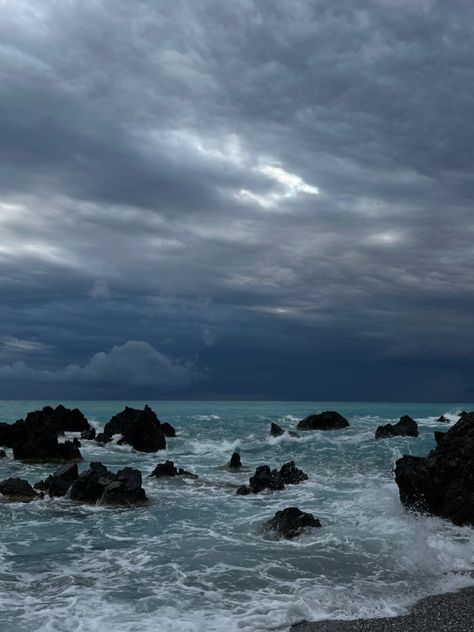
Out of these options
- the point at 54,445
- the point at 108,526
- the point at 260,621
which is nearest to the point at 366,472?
the point at 108,526

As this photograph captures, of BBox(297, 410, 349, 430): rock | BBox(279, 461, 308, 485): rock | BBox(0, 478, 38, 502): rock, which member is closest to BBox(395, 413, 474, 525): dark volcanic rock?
BBox(279, 461, 308, 485): rock

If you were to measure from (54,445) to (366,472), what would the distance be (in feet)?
74.1

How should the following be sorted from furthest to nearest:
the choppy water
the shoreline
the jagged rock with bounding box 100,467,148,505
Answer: the jagged rock with bounding box 100,467,148,505 < the choppy water < the shoreline

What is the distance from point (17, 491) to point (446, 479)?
18504 millimetres

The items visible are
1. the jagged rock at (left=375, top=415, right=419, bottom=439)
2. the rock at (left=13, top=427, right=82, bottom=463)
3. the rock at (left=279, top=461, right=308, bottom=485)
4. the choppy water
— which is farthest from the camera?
the jagged rock at (left=375, top=415, right=419, bottom=439)

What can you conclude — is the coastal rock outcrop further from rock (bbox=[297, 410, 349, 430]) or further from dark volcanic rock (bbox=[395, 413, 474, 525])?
rock (bbox=[297, 410, 349, 430])

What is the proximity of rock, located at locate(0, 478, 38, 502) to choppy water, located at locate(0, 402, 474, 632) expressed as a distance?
793 mm

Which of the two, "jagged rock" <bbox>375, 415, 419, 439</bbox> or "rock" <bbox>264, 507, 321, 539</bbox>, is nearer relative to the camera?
"rock" <bbox>264, 507, 321, 539</bbox>

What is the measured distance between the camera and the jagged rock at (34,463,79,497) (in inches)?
1024

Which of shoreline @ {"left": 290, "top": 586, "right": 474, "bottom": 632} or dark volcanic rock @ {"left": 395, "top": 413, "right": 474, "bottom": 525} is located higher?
dark volcanic rock @ {"left": 395, "top": 413, "right": 474, "bottom": 525}

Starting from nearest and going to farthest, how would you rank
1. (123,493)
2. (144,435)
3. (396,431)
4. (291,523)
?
1. (291,523)
2. (123,493)
3. (144,435)
4. (396,431)

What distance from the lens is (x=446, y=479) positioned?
807 inches

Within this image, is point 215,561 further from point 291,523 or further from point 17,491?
point 17,491

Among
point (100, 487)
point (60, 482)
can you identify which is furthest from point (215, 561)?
point (60, 482)
